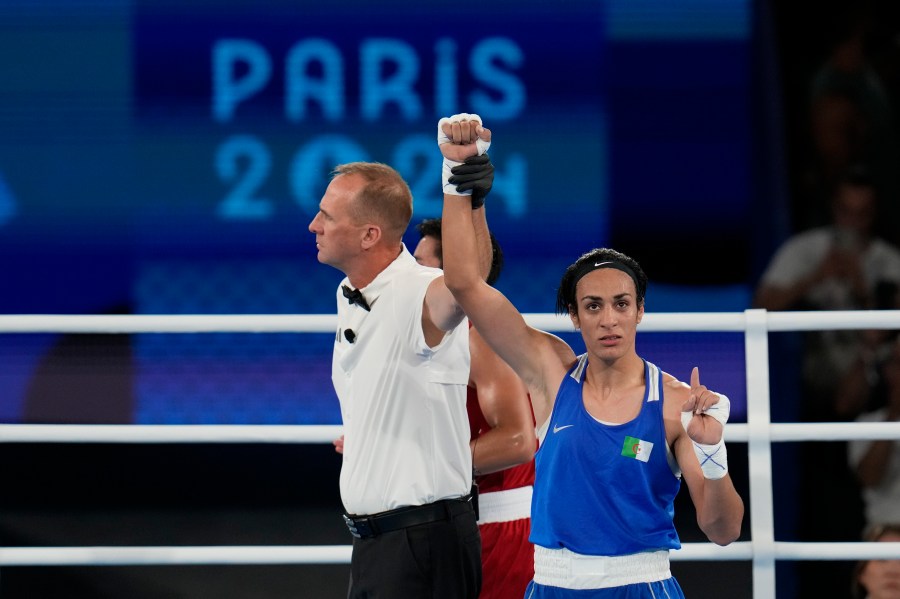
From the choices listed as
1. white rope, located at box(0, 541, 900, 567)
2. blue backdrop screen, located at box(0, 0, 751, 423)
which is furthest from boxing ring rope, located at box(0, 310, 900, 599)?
blue backdrop screen, located at box(0, 0, 751, 423)

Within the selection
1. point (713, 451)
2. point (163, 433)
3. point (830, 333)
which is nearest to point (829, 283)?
point (830, 333)

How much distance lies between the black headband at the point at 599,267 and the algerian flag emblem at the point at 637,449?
30cm

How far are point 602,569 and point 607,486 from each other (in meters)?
0.15

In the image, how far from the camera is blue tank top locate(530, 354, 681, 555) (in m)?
2.22

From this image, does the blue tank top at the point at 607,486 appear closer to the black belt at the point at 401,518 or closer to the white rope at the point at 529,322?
the black belt at the point at 401,518

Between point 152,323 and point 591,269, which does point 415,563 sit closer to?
point 591,269

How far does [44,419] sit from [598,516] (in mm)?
3788

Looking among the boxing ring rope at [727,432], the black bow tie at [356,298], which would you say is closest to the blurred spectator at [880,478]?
the boxing ring rope at [727,432]

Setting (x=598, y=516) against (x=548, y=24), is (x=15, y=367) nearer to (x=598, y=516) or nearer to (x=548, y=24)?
(x=548, y=24)

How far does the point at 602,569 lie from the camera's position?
2.21 meters

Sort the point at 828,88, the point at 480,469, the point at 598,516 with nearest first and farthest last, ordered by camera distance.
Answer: the point at 598,516 → the point at 480,469 → the point at 828,88

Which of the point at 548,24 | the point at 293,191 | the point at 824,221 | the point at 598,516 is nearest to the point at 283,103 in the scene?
the point at 293,191

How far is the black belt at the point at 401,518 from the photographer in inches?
92.2

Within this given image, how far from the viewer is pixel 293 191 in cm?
516
